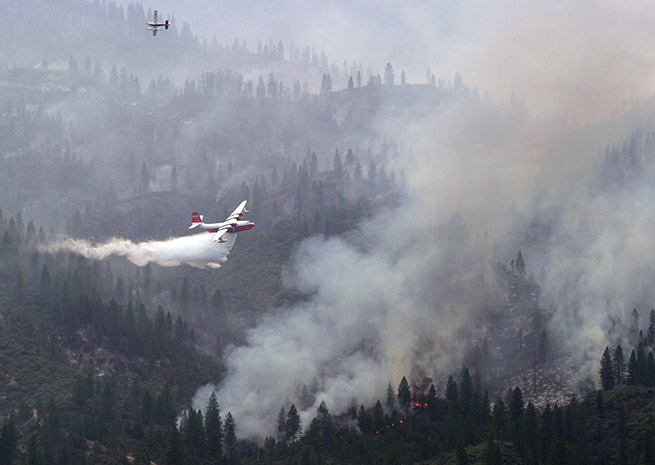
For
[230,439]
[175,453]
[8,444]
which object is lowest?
[230,439]

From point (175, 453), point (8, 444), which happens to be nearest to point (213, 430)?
point (175, 453)

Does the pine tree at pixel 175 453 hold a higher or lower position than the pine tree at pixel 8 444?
lower

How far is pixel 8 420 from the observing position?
18062 centimetres

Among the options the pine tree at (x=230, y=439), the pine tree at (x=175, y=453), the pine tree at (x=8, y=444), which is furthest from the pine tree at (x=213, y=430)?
the pine tree at (x=8, y=444)

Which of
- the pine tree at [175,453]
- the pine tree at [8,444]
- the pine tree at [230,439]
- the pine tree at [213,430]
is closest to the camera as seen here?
the pine tree at [8,444]

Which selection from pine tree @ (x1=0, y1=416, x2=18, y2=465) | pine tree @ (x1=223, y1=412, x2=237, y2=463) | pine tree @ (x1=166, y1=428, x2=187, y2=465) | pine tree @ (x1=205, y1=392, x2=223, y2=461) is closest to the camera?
pine tree @ (x1=0, y1=416, x2=18, y2=465)

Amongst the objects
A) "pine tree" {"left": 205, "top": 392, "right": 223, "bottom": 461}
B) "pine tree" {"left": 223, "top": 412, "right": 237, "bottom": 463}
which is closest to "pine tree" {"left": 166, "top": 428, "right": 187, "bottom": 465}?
"pine tree" {"left": 205, "top": 392, "right": 223, "bottom": 461}

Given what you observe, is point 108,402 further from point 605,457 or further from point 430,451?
point 605,457

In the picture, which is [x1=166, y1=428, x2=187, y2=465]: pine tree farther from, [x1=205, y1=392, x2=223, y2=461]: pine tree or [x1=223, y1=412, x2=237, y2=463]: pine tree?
[x1=223, y1=412, x2=237, y2=463]: pine tree

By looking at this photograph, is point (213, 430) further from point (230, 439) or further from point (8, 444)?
point (8, 444)

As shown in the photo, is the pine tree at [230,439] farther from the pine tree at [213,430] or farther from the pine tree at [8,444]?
the pine tree at [8,444]

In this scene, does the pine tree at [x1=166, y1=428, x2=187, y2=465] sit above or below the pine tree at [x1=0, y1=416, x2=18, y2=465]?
below

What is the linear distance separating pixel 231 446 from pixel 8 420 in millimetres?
43431

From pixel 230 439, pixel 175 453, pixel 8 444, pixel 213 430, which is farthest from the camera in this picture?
pixel 230 439
